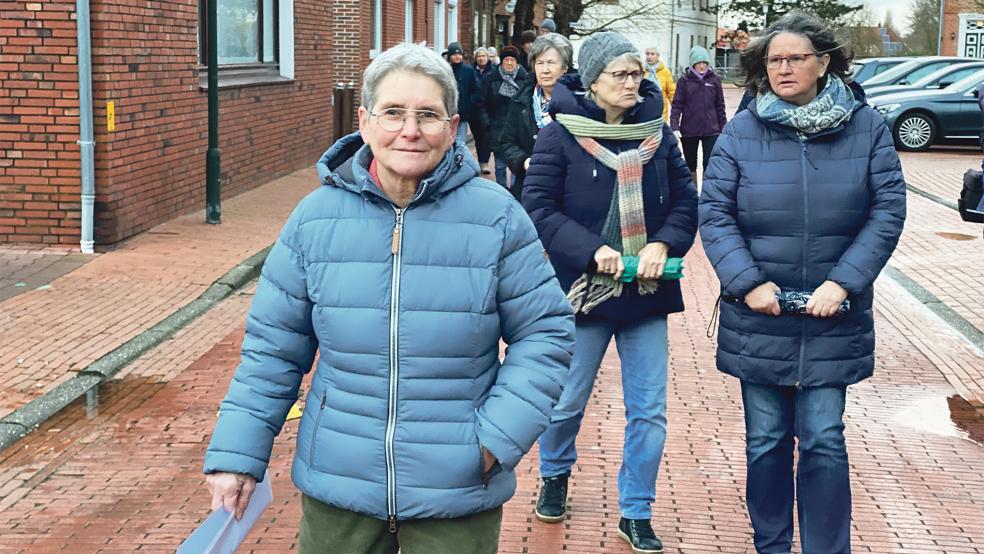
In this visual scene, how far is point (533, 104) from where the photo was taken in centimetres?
887

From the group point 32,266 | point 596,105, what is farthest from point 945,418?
point 32,266

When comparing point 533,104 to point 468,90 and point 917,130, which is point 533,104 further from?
point 917,130

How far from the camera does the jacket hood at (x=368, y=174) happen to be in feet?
9.96

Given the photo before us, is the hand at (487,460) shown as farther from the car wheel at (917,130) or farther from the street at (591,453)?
the car wheel at (917,130)

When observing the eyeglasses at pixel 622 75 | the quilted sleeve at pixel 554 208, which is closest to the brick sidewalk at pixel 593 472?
the quilted sleeve at pixel 554 208

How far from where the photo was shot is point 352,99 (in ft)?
73.6

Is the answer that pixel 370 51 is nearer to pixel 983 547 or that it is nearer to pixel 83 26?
pixel 83 26

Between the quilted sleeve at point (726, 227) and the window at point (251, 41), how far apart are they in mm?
10600

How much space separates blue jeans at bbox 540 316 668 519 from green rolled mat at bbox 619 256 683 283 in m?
0.19

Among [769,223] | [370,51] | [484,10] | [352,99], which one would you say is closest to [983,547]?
[769,223]

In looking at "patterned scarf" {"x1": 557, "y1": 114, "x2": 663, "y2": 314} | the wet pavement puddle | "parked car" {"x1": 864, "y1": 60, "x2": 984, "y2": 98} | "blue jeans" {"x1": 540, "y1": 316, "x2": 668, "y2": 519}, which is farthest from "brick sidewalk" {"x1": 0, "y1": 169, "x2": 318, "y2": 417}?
"parked car" {"x1": 864, "y1": 60, "x2": 984, "y2": 98}

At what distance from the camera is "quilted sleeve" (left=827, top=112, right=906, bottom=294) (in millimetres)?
4230

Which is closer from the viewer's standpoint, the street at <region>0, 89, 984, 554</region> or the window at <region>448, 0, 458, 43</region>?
the street at <region>0, 89, 984, 554</region>

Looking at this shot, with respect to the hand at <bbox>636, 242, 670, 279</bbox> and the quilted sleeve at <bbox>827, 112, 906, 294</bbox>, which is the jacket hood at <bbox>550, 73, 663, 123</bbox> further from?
the quilted sleeve at <bbox>827, 112, 906, 294</bbox>
